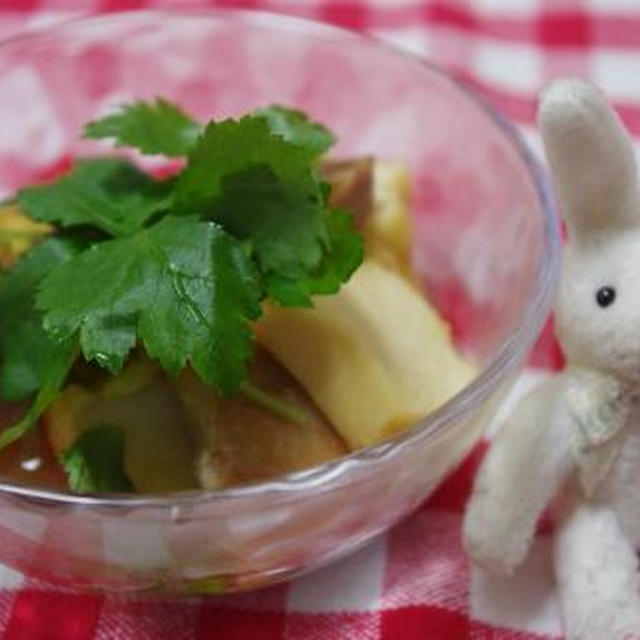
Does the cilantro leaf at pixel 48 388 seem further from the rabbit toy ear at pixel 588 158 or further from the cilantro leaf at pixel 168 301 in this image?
the rabbit toy ear at pixel 588 158

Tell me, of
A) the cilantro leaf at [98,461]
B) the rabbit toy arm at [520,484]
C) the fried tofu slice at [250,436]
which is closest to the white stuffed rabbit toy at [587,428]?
the rabbit toy arm at [520,484]

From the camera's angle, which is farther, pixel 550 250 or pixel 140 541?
pixel 550 250

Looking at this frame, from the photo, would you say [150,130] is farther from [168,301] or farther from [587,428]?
[587,428]

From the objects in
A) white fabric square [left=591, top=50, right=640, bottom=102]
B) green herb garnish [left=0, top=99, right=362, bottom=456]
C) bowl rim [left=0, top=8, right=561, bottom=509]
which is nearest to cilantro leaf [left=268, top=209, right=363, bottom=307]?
green herb garnish [left=0, top=99, right=362, bottom=456]

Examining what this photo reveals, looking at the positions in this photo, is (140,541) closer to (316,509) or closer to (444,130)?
(316,509)

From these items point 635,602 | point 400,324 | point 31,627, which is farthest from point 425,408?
point 31,627

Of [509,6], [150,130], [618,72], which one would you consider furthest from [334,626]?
[509,6]
